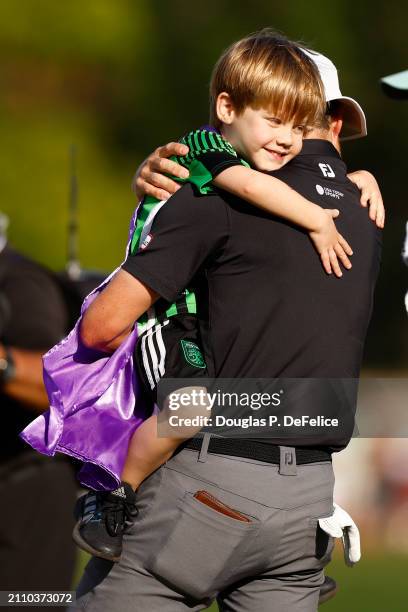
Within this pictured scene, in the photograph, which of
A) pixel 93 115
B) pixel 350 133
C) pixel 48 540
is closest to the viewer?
pixel 350 133

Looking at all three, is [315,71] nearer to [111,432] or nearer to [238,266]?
[238,266]

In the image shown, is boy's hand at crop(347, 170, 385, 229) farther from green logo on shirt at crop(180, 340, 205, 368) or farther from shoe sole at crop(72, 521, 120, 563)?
shoe sole at crop(72, 521, 120, 563)

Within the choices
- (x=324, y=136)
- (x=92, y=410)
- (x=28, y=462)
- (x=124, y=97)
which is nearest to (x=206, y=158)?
(x=324, y=136)

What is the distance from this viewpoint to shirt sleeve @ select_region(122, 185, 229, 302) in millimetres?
2714

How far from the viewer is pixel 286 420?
280 centimetres

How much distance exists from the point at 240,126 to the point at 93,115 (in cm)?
1483

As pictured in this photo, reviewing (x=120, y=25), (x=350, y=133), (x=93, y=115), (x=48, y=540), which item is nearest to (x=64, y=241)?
(x=93, y=115)

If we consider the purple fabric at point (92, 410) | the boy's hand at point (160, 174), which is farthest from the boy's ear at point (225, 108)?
the purple fabric at point (92, 410)

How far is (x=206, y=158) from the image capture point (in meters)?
2.85

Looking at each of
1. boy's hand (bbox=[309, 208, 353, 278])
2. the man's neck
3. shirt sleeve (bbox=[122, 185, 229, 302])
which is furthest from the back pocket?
the man's neck

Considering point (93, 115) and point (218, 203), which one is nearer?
point (218, 203)

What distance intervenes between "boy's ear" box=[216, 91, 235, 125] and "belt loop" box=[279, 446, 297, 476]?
76cm

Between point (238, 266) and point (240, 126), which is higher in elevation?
point (240, 126)

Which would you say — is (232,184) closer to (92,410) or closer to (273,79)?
(273,79)
